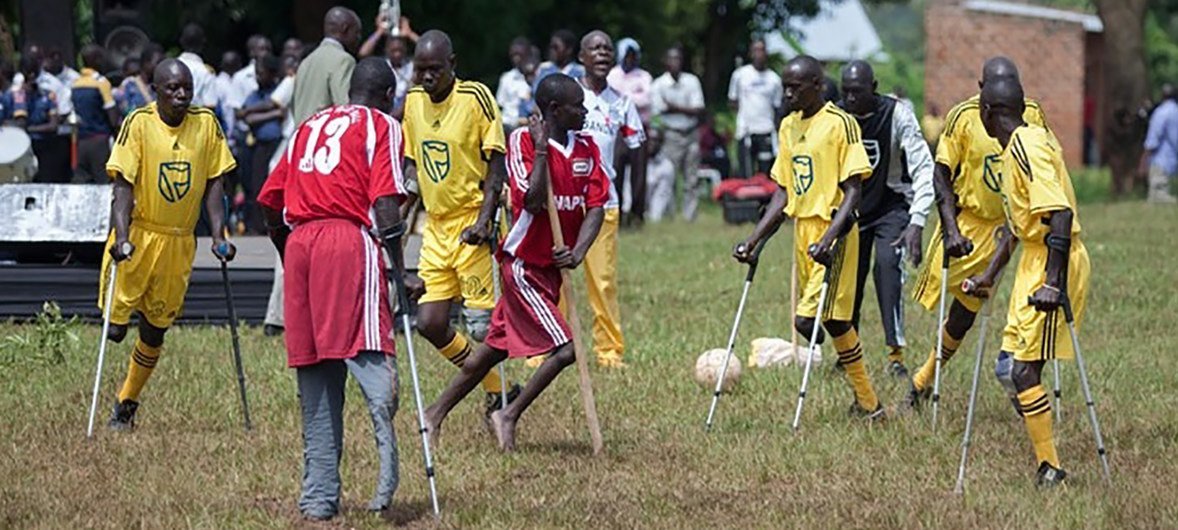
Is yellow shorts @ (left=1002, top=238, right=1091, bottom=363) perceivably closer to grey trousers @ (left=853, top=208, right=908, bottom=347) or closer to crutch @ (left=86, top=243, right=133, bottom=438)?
grey trousers @ (left=853, top=208, right=908, bottom=347)

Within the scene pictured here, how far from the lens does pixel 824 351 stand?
47.7 feet

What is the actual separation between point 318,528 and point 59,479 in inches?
69.0

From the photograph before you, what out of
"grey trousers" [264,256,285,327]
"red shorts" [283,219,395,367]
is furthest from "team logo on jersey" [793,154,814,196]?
"grey trousers" [264,256,285,327]

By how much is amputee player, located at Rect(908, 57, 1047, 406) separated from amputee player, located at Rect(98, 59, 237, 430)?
3.67 meters

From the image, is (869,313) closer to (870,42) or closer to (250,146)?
(250,146)

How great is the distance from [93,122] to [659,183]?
8678mm

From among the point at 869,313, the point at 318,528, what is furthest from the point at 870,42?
the point at 318,528

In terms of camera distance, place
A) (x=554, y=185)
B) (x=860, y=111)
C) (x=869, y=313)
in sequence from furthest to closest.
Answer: (x=869, y=313) < (x=860, y=111) < (x=554, y=185)

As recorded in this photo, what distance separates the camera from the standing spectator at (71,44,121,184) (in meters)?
21.2

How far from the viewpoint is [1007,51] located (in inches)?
2168

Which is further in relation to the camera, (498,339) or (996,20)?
(996,20)

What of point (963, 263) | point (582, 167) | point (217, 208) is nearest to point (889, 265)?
point (963, 263)

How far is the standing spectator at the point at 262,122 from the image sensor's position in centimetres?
2128

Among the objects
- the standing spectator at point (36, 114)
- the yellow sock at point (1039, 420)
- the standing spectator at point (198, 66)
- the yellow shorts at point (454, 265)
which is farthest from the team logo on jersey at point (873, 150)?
the standing spectator at point (36, 114)
